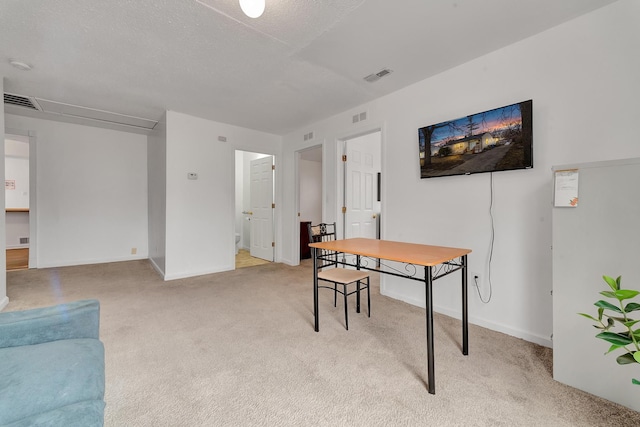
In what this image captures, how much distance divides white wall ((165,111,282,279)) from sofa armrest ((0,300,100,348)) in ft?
9.16

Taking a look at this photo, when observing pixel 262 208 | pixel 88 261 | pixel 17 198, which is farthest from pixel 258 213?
pixel 17 198

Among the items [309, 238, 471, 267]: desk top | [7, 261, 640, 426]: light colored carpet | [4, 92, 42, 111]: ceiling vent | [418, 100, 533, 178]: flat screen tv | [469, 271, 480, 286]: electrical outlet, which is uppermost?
[4, 92, 42, 111]: ceiling vent

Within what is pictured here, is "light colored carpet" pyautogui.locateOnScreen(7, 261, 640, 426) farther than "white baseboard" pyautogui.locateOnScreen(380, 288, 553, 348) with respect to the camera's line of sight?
No

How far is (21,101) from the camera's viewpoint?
364 centimetres

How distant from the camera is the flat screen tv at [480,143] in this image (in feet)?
7.27

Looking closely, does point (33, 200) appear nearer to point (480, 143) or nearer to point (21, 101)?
point (21, 101)

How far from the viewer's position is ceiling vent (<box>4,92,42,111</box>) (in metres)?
3.45

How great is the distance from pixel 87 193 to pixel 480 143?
6271mm

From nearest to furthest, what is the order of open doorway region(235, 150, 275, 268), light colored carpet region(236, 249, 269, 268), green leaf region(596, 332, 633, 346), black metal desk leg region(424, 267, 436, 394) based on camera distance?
green leaf region(596, 332, 633, 346) < black metal desk leg region(424, 267, 436, 394) < light colored carpet region(236, 249, 269, 268) < open doorway region(235, 150, 275, 268)

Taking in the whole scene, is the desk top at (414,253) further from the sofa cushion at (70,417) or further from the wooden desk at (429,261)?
the sofa cushion at (70,417)

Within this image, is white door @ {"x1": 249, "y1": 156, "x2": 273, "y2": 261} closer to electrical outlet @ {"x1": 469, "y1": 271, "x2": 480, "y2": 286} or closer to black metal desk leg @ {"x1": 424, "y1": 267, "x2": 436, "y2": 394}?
electrical outlet @ {"x1": 469, "y1": 271, "x2": 480, "y2": 286}

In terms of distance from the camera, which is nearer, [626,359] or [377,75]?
[626,359]

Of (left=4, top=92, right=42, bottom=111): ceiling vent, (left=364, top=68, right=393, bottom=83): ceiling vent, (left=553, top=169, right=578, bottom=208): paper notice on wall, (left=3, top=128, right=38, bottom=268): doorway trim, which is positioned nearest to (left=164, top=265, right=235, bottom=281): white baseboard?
(left=3, top=128, right=38, bottom=268): doorway trim

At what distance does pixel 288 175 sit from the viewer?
5.07 metres
